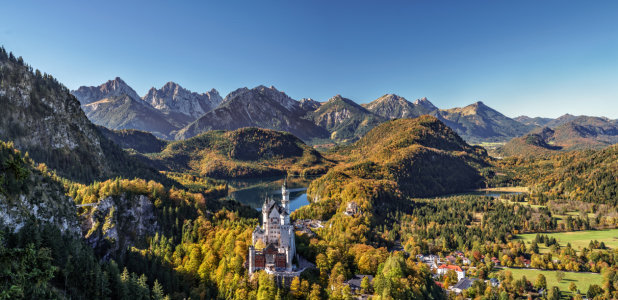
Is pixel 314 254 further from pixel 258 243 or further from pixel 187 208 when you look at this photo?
pixel 187 208

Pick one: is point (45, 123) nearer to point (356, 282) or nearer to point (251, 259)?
point (251, 259)

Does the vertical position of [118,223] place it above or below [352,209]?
above

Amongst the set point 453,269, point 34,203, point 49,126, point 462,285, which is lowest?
point 462,285

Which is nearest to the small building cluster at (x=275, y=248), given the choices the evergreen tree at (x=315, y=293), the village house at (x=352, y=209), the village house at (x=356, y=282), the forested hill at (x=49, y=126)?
the evergreen tree at (x=315, y=293)

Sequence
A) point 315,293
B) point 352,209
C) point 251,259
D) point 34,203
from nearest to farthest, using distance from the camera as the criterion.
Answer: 1. point 315,293
2. point 251,259
3. point 34,203
4. point 352,209

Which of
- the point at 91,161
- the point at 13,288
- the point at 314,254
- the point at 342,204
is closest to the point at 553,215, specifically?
the point at 342,204

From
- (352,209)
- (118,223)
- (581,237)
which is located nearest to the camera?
(118,223)

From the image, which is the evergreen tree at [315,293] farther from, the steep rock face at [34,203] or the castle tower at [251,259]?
the steep rock face at [34,203]

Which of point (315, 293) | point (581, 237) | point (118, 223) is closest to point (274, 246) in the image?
point (315, 293)
